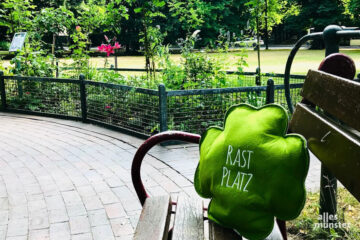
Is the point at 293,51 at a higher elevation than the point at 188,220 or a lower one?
higher

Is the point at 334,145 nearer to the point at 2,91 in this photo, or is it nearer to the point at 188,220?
the point at 188,220

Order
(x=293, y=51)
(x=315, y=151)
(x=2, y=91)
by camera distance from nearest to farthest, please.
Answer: (x=315, y=151) < (x=293, y=51) < (x=2, y=91)

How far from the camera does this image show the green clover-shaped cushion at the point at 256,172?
1.49 meters

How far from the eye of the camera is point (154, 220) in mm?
1787

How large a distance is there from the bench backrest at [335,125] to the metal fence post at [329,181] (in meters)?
0.38

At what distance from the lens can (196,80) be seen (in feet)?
21.5

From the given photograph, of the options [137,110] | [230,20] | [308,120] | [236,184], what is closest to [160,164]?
[137,110]

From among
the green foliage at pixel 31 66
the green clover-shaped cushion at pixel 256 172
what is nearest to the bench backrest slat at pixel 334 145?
the green clover-shaped cushion at pixel 256 172

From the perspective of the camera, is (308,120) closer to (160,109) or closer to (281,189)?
(281,189)

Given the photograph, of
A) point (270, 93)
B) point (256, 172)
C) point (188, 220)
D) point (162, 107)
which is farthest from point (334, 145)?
point (270, 93)

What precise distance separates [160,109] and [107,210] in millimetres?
2245

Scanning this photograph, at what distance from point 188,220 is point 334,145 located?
0.76 m

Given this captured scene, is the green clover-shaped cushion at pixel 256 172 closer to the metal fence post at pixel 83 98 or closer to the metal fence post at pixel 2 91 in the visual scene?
→ the metal fence post at pixel 83 98

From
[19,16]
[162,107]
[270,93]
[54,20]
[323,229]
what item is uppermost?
[19,16]
